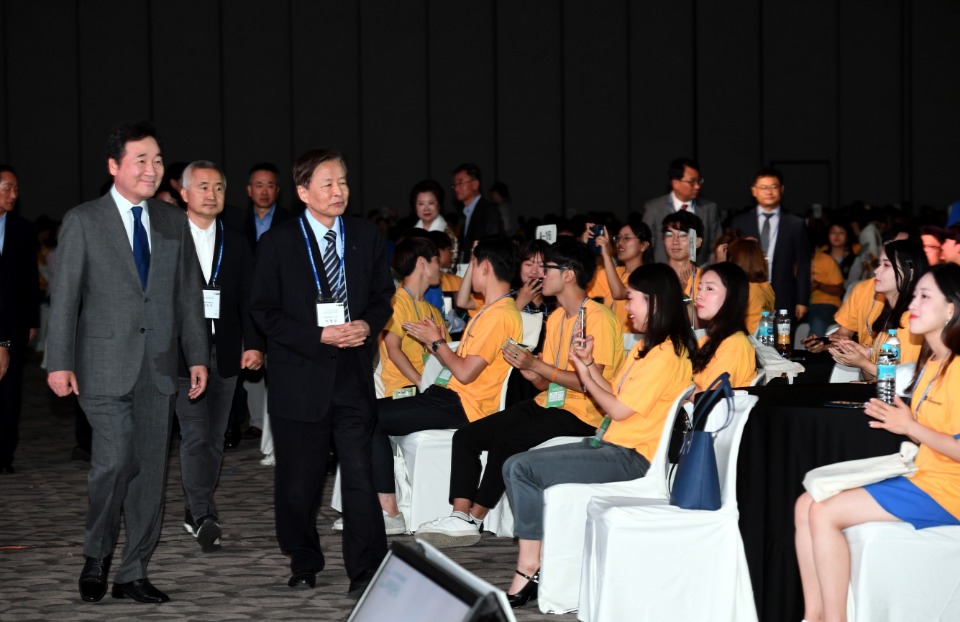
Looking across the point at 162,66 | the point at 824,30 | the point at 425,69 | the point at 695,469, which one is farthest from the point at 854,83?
the point at 695,469

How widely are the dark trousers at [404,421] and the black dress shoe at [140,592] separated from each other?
1.30m

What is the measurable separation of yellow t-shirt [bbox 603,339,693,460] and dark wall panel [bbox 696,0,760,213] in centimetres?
1254

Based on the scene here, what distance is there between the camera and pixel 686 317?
3969 millimetres

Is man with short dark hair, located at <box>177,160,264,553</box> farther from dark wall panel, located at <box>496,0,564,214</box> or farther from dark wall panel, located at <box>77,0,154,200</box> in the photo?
dark wall panel, located at <box>77,0,154,200</box>

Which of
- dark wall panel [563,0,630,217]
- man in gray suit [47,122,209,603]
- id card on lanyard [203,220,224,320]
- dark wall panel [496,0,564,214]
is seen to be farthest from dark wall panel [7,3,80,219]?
man in gray suit [47,122,209,603]

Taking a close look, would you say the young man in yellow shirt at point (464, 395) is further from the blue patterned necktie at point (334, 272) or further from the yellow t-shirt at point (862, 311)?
the yellow t-shirt at point (862, 311)

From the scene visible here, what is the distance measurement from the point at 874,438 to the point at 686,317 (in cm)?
76

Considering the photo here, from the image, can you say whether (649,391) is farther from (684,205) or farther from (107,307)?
(684,205)

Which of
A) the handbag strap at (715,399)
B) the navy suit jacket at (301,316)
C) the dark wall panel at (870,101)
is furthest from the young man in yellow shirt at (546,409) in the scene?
the dark wall panel at (870,101)

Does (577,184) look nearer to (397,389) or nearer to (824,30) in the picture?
(824,30)

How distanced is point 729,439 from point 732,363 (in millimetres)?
575

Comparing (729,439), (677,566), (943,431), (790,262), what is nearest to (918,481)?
(943,431)

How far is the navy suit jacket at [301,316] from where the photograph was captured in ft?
12.9

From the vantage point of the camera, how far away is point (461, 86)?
16.3 metres
